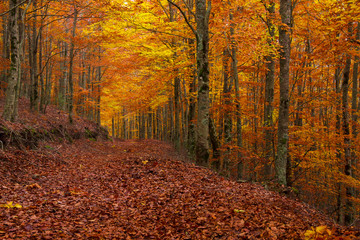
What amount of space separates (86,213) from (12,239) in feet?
5.34

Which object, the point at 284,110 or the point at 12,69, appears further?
the point at 12,69

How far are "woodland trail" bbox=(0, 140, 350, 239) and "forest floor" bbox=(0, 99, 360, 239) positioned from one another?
1 cm

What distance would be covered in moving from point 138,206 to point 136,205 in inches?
3.8

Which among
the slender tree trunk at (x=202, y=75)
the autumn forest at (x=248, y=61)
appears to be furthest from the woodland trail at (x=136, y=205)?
the autumn forest at (x=248, y=61)

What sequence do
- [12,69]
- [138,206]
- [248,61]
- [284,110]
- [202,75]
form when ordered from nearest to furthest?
[138,206] → [284,110] → [202,75] → [12,69] → [248,61]

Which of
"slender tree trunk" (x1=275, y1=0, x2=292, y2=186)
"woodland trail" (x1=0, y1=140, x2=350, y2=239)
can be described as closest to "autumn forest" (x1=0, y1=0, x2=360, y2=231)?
"slender tree trunk" (x1=275, y1=0, x2=292, y2=186)

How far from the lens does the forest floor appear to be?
4172 millimetres

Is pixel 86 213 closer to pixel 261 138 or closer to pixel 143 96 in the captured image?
pixel 261 138

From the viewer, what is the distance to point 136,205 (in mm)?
5762

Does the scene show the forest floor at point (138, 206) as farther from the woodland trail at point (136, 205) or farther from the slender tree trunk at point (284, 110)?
the slender tree trunk at point (284, 110)

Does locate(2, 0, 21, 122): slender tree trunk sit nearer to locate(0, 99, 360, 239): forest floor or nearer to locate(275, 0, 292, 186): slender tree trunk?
locate(0, 99, 360, 239): forest floor

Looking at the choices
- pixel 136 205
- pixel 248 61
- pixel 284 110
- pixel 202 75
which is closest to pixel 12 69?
pixel 202 75

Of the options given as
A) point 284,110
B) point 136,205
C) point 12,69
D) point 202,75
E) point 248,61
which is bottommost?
point 136,205

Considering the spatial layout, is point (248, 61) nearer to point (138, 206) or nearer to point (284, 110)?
point (284, 110)
